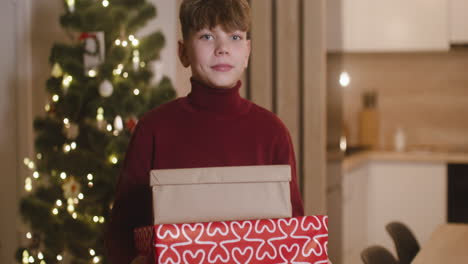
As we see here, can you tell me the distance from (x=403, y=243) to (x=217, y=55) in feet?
5.00

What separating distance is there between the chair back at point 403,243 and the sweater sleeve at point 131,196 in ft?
4.80

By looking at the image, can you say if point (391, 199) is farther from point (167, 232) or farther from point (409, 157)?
point (167, 232)

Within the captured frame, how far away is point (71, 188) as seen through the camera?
2.74 metres

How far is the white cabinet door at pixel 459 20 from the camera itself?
430cm

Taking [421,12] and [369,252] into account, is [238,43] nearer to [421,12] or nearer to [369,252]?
[369,252]

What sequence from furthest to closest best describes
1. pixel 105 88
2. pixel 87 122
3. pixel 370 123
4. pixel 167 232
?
1. pixel 370 123
2. pixel 87 122
3. pixel 105 88
4. pixel 167 232

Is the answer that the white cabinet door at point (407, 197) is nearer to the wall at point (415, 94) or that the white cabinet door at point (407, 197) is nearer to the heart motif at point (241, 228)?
the wall at point (415, 94)

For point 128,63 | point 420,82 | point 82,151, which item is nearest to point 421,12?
point 420,82

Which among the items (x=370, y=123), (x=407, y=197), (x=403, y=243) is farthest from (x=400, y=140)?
(x=403, y=243)

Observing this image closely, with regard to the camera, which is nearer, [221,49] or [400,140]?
[221,49]

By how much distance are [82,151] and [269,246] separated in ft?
6.27

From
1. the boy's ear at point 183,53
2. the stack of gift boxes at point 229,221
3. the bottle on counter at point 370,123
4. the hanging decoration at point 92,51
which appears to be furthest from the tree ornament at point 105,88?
the bottle on counter at point 370,123

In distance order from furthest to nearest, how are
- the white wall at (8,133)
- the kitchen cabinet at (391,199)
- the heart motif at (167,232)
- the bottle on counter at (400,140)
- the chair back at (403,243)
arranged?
the bottle on counter at (400,140)
the kitchen cabinet at (391,199)
the white wall at (8,133)
the chair back at (403,243)
the heart motif at (167,232)

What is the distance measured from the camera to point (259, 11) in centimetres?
315
